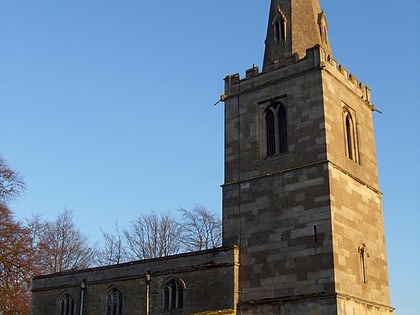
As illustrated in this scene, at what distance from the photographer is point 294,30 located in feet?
99.2

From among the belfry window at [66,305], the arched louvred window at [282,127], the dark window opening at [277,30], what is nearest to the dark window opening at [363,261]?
the arched louvred window at [282,127]

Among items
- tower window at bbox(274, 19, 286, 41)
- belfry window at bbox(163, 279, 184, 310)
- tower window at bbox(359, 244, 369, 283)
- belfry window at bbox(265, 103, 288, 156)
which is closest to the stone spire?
tower window at bbox(274, 19, 286, 41)

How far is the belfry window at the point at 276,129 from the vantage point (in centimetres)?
2783

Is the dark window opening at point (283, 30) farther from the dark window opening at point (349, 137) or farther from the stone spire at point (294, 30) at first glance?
the dark window opening at point (349, 137)

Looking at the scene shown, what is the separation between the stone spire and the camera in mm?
29906

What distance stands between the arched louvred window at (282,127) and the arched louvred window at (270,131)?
29cm

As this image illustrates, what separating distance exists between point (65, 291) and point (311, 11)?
63.0ft

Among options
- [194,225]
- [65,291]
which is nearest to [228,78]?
[65,291]

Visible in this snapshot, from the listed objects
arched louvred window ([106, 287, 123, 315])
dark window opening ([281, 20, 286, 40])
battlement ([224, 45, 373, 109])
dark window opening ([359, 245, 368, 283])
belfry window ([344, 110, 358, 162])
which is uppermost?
dark window opening ([281, 20, 286, 40])

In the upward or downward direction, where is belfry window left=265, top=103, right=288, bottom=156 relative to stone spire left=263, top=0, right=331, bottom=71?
downward

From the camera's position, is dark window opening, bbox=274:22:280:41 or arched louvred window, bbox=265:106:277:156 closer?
arched louvred window, bbox=265:106:277:156

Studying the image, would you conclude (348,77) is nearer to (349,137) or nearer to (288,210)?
(349,137)

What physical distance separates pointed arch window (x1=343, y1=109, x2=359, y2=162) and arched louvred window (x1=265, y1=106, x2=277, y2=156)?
10.7 ft

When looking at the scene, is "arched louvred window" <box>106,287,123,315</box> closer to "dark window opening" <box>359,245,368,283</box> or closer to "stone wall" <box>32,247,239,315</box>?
"stone wall" <box>32,247,239,315</box>
